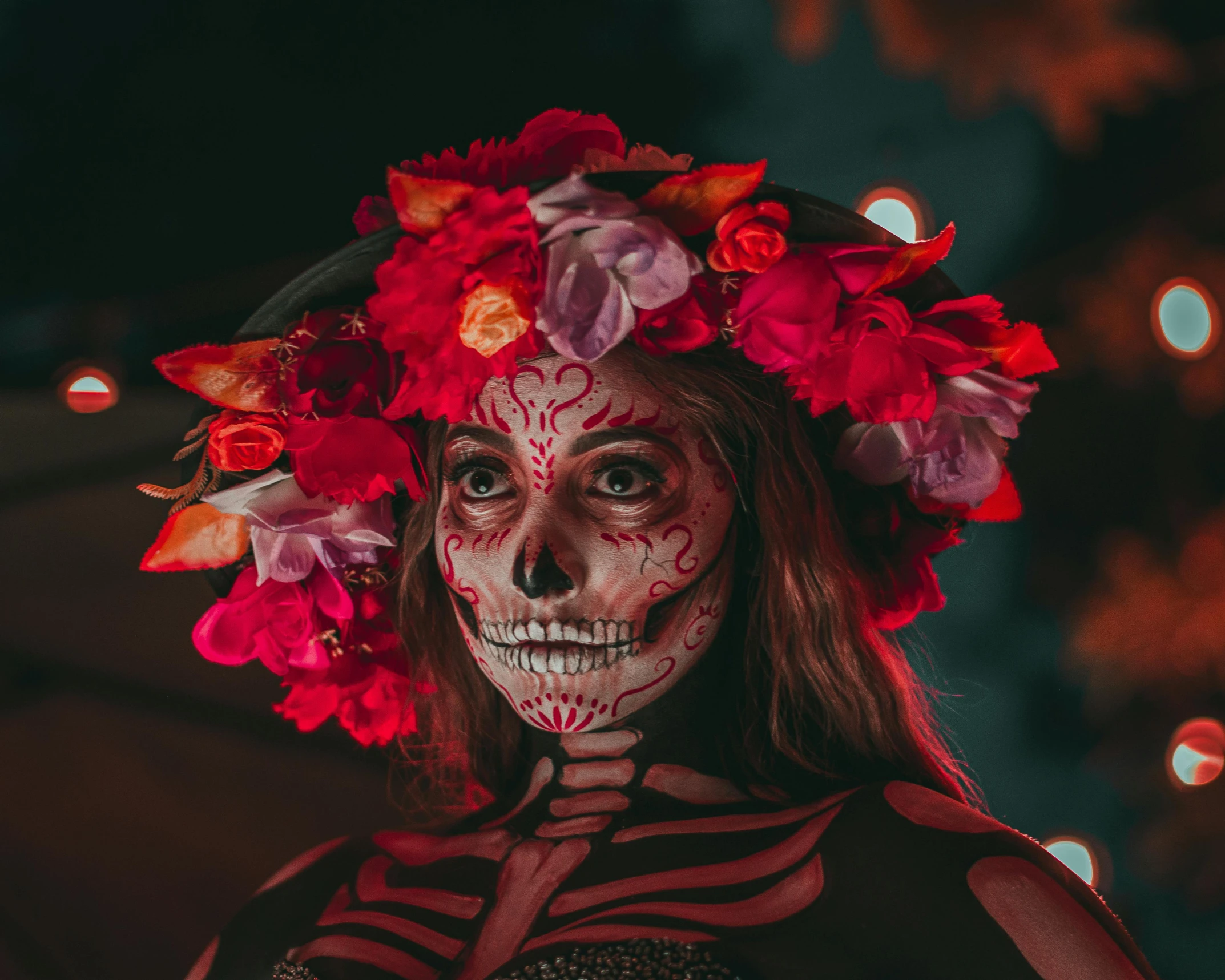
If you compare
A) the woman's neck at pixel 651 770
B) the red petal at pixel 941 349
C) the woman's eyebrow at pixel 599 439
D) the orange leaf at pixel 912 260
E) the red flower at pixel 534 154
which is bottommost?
the woman's neck at pixel 651 770

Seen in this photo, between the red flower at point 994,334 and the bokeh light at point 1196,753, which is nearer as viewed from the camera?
the red flower at point 994,334

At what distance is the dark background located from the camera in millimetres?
2016

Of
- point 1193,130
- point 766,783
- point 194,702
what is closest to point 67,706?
point 194,702

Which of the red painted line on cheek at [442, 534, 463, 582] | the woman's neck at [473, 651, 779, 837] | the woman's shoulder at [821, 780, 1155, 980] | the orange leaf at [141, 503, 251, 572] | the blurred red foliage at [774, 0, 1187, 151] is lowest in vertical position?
the woman's shoulder at [821, 780, 1155, 980]

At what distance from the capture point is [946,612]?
250 cm

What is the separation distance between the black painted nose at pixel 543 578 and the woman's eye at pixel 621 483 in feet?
0.29

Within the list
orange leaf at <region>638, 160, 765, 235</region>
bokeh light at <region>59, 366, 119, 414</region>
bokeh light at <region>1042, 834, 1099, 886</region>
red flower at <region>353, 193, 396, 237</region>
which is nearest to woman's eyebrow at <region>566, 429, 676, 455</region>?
orange leaf at <region>638, 160, 765, 235</region>

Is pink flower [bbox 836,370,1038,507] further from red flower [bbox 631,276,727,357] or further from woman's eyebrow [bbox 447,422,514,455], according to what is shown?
woman's eyebrow [bbox 447,422,514,455]

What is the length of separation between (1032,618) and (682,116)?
3.94 ft

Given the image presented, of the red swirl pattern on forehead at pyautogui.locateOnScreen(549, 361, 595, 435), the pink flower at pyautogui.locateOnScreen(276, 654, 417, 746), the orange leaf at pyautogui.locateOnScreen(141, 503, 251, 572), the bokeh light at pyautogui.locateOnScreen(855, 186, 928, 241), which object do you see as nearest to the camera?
the red swirl pattern on forehead at pyautogui.locateOnScreen(549, 361, 595, 435)

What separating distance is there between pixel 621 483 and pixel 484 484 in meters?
0.15

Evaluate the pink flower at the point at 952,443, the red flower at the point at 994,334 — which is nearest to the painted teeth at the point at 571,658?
the pink flower at the point at 952,443

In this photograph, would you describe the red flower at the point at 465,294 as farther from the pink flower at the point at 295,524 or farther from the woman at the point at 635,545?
the pink flower at the point at 295,524

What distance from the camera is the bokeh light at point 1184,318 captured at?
2678 millimetres
